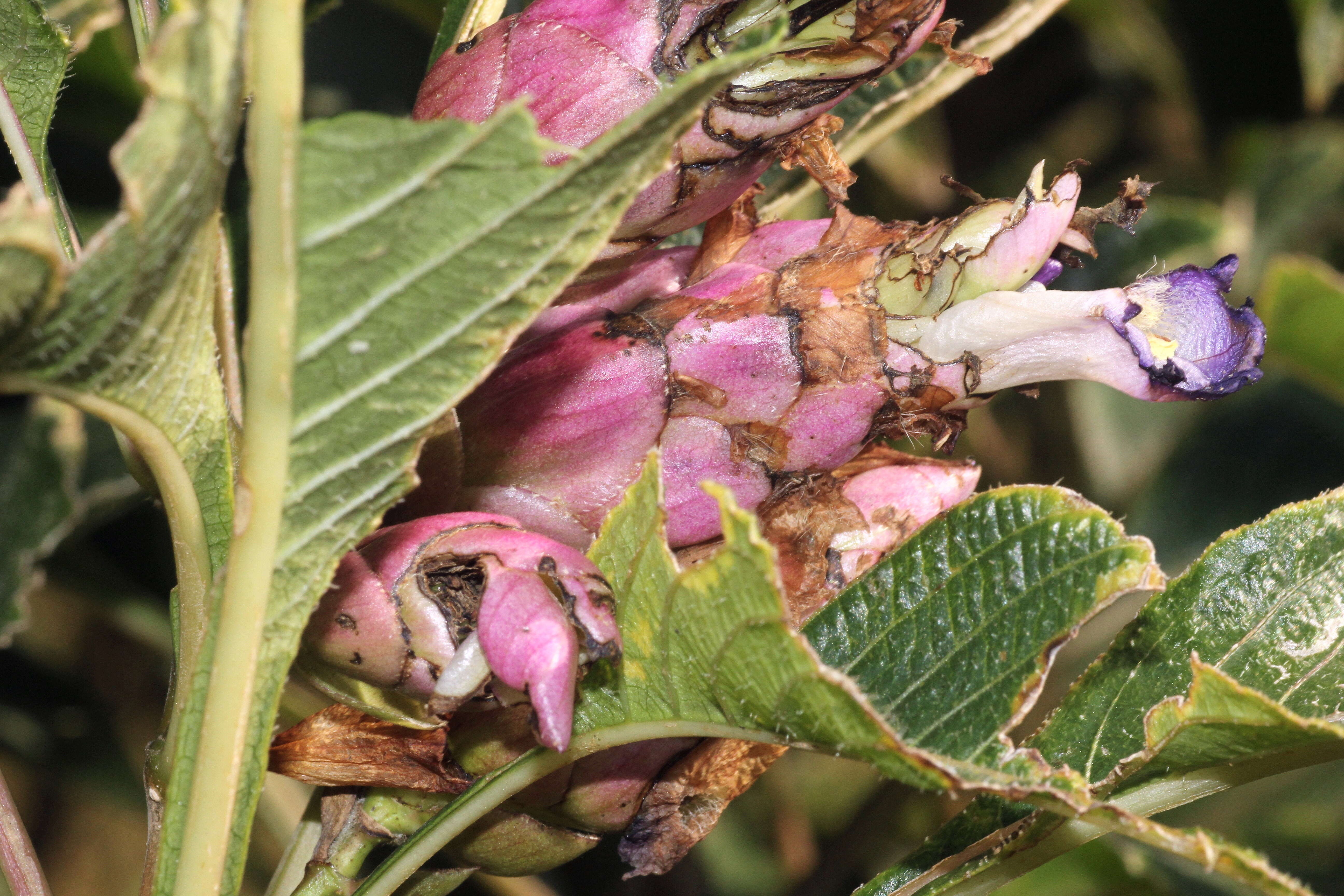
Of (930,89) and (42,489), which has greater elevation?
(930,89)

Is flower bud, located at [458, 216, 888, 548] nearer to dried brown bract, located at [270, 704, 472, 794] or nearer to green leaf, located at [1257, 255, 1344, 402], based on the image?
dried brown bract, located at [270, 704, 472, 794]

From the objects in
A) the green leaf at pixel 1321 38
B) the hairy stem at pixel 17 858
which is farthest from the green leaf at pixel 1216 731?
the green leaf at pixel 1321 38

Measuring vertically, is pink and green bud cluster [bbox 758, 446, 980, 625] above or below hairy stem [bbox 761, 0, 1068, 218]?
below

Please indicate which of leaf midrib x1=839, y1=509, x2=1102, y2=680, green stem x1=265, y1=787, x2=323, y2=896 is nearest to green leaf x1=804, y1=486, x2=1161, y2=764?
leaf midrib x1=839, y1=509, x2=1102, y2=680

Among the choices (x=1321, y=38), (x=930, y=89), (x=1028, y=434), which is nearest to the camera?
(x=930, y=89)

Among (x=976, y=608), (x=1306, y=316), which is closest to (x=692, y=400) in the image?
(x=976, y=608)

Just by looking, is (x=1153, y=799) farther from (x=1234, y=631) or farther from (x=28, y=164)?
(x=28, y=164)
